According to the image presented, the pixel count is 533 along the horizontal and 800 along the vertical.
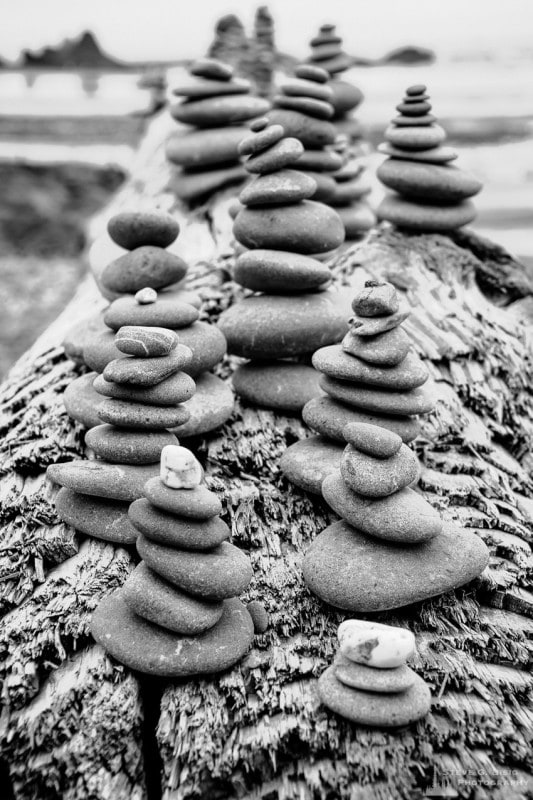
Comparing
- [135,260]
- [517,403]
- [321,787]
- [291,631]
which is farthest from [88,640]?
[517,403]

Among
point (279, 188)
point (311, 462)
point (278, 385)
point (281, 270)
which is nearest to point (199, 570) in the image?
point (311, 462)

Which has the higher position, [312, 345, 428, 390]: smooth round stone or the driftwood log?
[312, 345, 428, 390]: smooth round stone

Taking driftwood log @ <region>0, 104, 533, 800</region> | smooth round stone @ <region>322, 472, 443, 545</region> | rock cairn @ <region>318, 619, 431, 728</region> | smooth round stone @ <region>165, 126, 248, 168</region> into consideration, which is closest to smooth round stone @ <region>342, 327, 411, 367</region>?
smooth round stone @ <region>322, 472, 443, 545</region>

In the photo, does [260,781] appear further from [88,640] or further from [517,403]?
[517,403]

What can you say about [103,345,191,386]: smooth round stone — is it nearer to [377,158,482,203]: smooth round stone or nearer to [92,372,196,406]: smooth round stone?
[92,372,196,406]: smooth round stone

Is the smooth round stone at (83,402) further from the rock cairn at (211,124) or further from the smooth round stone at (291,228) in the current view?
the rock cairn at (211,124)

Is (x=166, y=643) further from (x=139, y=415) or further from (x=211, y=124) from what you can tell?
(x=211, y=124)

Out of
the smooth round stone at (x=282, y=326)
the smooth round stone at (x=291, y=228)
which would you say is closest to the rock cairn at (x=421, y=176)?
the smooth round stone at (x=291, y=228)
